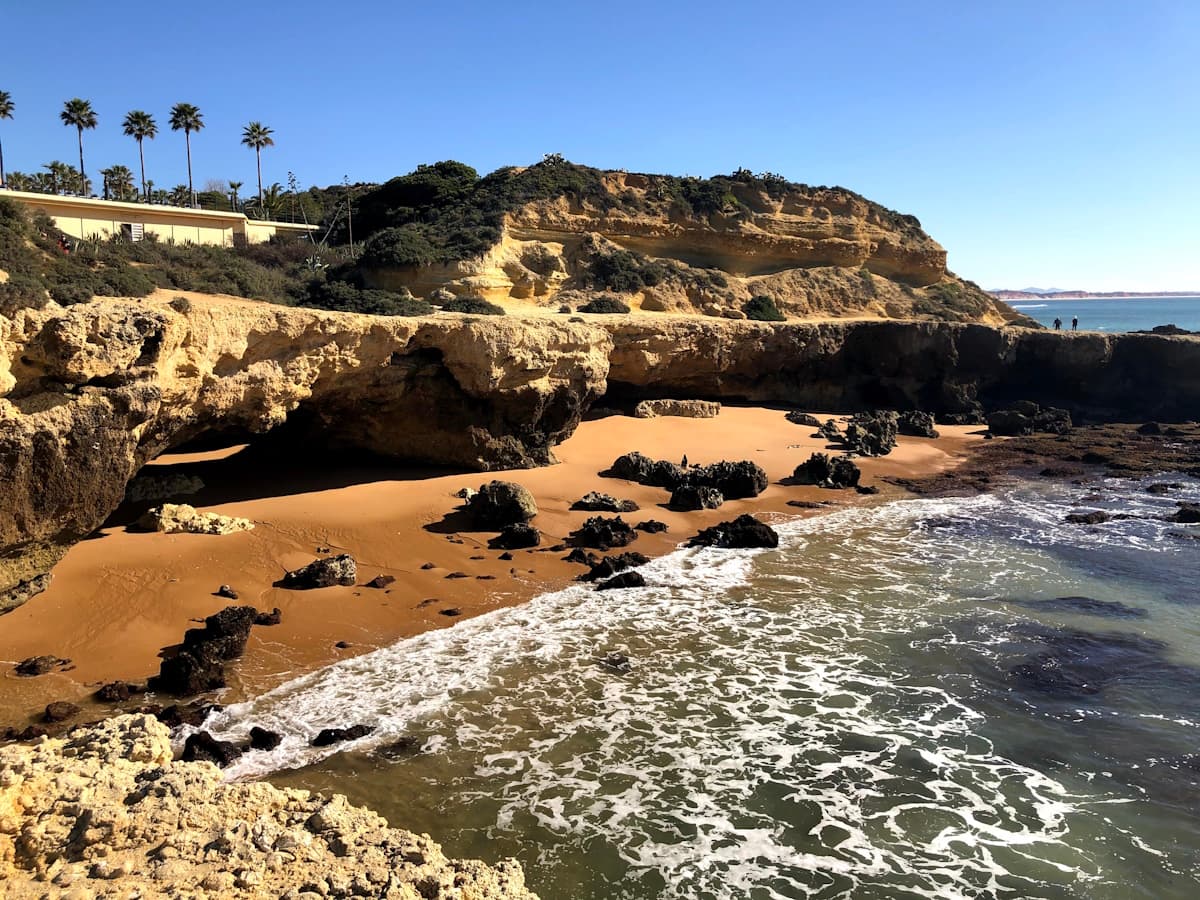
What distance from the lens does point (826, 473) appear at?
822 inches

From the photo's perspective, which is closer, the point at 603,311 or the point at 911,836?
the point at 911,836

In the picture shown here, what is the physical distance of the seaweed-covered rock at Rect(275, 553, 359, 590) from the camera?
12.3 m

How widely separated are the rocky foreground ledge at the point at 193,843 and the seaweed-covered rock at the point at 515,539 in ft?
28.4

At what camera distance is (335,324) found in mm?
14680

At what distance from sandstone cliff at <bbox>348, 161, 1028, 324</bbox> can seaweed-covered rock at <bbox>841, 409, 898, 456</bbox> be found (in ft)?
32.1

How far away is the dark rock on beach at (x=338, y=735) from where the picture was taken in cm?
822

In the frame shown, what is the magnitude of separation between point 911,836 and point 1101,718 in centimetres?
386

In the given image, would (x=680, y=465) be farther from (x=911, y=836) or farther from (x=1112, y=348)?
(x=1112, y=348)

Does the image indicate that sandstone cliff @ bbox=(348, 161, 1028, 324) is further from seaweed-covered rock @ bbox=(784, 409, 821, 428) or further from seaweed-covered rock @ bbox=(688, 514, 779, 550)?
seaweed-covered rock @ bbox=(688, 514, 779, 550)

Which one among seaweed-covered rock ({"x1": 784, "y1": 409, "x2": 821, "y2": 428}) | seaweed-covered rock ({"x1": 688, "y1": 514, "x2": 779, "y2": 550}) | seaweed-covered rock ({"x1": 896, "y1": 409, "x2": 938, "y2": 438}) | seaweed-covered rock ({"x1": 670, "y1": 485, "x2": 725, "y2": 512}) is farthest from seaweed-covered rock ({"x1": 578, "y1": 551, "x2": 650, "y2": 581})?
seaweed-covered rock ({"x1": 896, "y1": 409, "x2": 938, "y2": 438})

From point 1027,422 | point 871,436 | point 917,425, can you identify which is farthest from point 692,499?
point 1027,422

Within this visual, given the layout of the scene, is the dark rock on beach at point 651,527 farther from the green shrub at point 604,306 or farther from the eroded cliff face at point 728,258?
the eroded cliff face at point 728,258

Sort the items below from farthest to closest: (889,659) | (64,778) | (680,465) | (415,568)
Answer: (680,465) → (415,568) → (889,659) → (64,778)

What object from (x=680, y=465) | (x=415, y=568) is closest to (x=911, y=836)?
(x=415, y=568)
